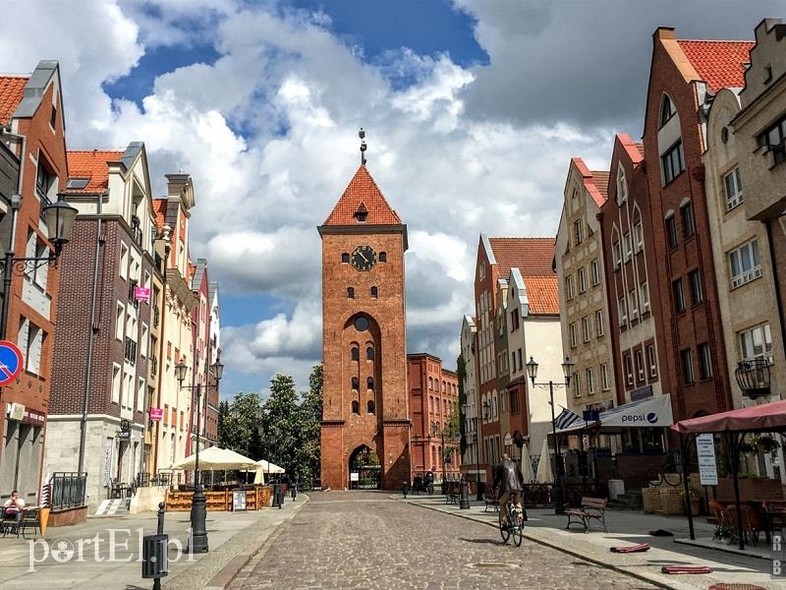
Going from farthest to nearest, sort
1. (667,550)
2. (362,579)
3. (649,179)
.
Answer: (649,179) → (667,550) → (362,579)

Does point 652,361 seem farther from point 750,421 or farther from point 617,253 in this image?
point 750,421

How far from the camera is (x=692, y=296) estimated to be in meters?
26.8

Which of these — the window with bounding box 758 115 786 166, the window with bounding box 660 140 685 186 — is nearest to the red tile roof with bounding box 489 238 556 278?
the window with bounding box 660 140 685 186

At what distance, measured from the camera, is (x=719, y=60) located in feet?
96.0

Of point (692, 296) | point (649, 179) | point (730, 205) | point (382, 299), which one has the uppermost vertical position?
point (382, 299)

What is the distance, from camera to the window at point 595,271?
36875 mm

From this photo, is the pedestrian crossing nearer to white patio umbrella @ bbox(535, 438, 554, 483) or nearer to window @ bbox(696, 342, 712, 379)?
white patio umbrella @ bbox(535, 438, 554, 483)

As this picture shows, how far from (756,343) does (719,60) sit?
12.6 m

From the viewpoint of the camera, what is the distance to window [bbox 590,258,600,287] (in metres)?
36.9

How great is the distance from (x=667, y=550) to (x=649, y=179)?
63.2 feet

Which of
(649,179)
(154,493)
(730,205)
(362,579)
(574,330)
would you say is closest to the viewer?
(362,579)

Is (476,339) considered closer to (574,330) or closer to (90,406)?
(574,330)

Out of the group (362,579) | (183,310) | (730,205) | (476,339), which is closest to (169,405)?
(183,310)

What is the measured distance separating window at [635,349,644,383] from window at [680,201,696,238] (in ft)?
20.7
